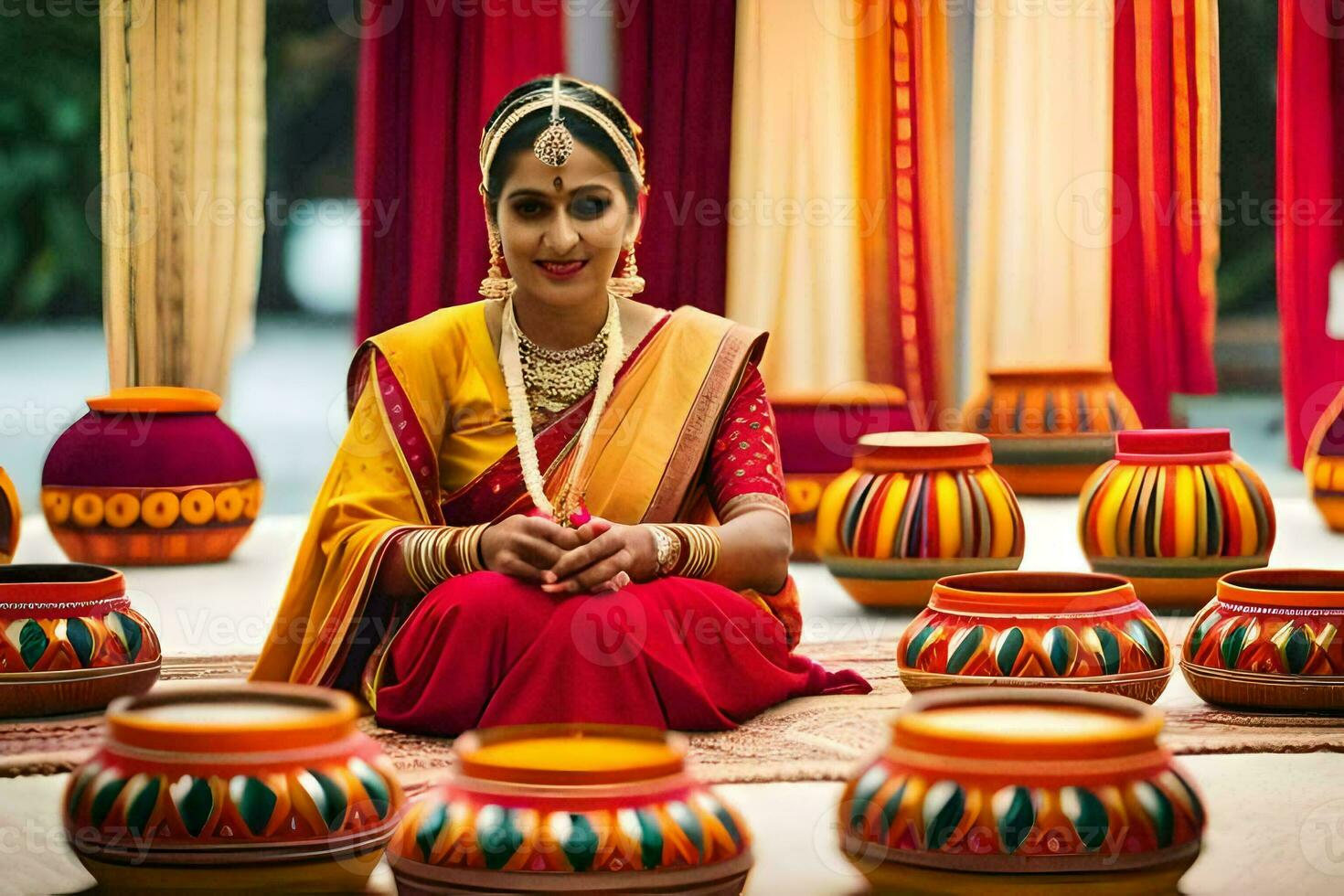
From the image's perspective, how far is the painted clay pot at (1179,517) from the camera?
3.88 m

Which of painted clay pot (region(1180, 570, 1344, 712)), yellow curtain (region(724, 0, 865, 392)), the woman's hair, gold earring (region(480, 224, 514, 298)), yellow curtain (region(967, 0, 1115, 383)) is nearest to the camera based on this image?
painted clay pot (region(1180, 570, 1344, 712))

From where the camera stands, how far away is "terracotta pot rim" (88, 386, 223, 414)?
4.73 meters

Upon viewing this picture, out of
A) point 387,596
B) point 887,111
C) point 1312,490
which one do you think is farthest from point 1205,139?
point 387,596

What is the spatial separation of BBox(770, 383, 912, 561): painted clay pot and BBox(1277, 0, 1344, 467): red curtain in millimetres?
2368

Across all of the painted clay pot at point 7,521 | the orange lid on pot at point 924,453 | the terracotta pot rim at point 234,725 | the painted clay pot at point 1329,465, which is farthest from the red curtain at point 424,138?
the terracotta pot rim at point 234,725

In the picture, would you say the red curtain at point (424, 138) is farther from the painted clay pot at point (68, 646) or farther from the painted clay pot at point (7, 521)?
the painted clay pot at point (68, 646)

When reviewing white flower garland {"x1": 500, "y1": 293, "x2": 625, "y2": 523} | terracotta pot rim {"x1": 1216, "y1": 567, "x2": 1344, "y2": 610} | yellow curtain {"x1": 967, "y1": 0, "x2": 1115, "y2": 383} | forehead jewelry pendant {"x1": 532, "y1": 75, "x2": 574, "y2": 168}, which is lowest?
terracotta pot rim {"x1": 1216, "y1": 567, "x2": 1344, "y2": 610}

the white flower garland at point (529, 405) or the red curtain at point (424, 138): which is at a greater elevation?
the red curtain at point (424, 138)

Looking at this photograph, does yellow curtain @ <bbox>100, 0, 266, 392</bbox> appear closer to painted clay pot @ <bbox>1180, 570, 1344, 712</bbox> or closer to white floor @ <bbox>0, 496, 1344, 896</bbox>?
white floor @ <bbox>0, 496, 1344, 896</bbox>

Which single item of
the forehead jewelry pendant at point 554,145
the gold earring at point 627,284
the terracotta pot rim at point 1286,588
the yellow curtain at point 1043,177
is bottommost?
the terracotta pot rim at point 1286,588

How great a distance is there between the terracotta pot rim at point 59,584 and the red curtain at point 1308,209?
4.81 metres

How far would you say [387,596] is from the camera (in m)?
2.81

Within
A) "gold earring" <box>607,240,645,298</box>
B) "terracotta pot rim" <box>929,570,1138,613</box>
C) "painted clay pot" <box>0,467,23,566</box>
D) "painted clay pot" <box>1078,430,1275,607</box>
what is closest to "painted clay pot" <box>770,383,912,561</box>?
"painted clay pot" <box>1078,430,1275,607</box>

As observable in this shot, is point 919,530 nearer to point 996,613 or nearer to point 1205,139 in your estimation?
point 996,613
